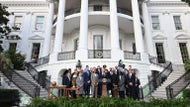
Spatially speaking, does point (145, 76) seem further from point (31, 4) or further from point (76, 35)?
point (31, 4)

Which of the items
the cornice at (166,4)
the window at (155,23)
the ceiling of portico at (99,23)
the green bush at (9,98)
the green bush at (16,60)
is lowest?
the green bush at (9,98)

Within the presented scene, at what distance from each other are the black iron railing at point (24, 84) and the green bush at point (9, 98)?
86 centimetres

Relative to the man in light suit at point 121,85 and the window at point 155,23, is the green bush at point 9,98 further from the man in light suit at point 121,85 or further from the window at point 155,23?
the window at point 155,23

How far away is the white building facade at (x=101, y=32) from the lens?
54.4 ft

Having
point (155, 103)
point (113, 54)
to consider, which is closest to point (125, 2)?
point (113, 54)

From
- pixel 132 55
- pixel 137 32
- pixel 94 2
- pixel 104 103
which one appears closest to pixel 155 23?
pixel 137 32

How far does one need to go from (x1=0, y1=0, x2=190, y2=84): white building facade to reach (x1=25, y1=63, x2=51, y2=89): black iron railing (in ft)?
1.96

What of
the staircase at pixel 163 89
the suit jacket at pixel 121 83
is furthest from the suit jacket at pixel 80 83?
the staircase at pixel 163 89

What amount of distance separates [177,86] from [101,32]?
435 inches

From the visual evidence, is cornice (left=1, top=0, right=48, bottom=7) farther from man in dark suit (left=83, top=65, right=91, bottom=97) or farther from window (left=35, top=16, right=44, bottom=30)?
man in dark suit (left=83, top=65, right=91, bottom=97)

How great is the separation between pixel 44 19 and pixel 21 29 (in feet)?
10.7

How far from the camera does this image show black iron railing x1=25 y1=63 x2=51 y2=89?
48.2ft

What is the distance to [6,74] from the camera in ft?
44.4

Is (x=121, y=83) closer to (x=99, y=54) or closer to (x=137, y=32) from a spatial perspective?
(x=99, y=54)
